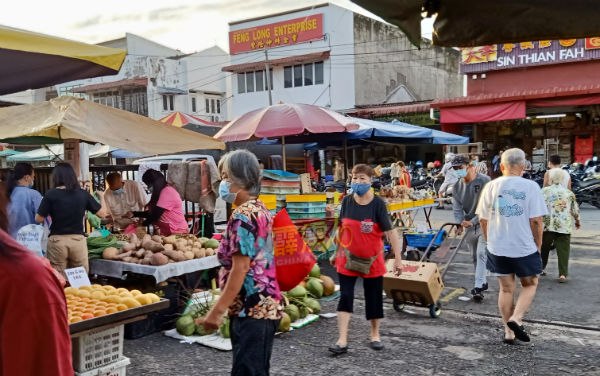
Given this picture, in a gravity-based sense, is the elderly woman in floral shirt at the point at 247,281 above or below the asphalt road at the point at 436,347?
above

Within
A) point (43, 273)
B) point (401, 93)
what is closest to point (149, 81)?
point (401, 93)

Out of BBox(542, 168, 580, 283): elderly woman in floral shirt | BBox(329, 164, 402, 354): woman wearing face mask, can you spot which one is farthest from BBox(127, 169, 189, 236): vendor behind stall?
BBox(542, 168, 580, 283): elderly woman in floral shirt

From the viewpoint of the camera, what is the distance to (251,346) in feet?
9.51

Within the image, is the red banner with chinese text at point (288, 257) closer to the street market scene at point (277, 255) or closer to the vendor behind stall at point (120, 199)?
the street market scene at point (277, 255)

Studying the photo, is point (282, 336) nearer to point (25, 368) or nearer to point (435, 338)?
point (435, 338)

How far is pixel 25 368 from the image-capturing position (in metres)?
1.41

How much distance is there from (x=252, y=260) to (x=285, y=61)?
26442 millimetres

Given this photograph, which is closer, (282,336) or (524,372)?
(524,372)

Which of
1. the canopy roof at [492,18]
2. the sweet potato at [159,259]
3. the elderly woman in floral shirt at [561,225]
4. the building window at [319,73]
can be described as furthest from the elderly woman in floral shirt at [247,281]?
the building window at [319,73]

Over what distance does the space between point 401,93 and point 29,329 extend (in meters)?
31.9

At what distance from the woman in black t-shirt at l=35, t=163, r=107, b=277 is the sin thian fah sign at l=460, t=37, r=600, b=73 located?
53.1 feet

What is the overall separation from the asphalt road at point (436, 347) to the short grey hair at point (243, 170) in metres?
2.22

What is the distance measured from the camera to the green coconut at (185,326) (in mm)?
5480

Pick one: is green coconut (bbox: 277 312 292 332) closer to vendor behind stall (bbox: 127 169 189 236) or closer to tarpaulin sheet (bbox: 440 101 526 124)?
vendor behind stall (bbox: 127 169 189 236)
